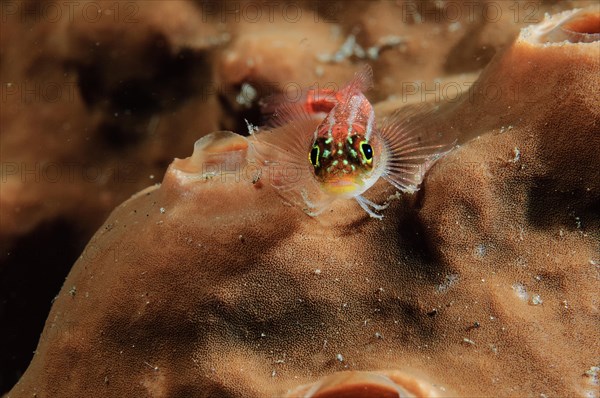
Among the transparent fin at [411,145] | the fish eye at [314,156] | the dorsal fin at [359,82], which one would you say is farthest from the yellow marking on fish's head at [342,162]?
the dorsal fin at [359,82]

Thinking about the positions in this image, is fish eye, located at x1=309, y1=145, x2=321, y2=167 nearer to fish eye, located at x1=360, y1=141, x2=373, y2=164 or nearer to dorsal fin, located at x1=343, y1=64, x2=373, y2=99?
fish eye, located at x1=360, y1=141, x2=373, y2=164

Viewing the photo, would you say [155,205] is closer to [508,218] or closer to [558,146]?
[508,218]

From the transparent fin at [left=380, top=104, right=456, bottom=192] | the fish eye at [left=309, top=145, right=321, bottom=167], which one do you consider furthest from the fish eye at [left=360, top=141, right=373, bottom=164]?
the fish eye at [left=309, top=145, right=321, bottom=167]

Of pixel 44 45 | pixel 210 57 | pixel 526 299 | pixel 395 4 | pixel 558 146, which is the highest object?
pixel 395 4

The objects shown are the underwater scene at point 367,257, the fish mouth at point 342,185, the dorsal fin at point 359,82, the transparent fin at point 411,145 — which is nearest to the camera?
the underwater scene at point 367,257

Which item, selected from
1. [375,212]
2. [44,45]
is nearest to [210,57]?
[44,45]

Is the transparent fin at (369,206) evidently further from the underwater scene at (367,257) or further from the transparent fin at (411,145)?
the transparent fin at (411,145)

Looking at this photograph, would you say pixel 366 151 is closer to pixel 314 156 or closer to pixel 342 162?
pixel 342 162
